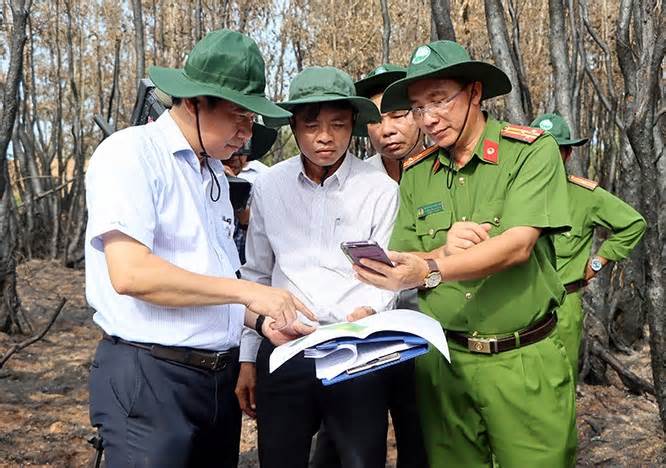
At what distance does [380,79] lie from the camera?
3.51 m

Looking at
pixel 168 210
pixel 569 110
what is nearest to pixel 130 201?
pixel 168 210

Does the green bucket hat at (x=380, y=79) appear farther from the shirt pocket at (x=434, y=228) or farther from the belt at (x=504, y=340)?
the belt at (x=504, y=340)

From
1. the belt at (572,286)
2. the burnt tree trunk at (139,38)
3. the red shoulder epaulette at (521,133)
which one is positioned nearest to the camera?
the red shoulder epaulette at (521,133)

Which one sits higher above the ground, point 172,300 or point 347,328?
point 172,300

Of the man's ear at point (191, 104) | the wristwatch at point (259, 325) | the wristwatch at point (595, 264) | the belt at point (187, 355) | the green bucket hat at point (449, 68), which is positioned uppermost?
the green bucket hat at point (449, 68)

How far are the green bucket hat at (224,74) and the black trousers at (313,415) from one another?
38.9 inches

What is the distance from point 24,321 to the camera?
8195mm

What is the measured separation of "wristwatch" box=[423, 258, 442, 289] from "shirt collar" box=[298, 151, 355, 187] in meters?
0.57

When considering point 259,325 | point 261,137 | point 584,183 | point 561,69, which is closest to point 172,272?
point 259,325

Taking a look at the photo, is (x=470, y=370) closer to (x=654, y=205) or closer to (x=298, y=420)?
(x=298, y=420)

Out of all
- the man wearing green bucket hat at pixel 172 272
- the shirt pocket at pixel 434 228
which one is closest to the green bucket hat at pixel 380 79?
the shirt pocket at pixel 434 228

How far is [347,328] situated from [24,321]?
22.9 ft

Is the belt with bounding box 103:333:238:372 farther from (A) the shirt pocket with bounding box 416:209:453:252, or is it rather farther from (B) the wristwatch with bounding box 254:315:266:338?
(A) the shirt pocket with bounding box 416:209:453:252

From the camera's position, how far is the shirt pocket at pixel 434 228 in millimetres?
2764
